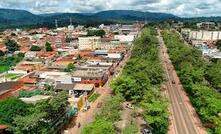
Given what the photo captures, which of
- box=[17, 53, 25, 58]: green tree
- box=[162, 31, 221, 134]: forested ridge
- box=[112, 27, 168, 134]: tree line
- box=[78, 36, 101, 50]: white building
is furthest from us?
box=[78, 36, 101, 50]: white building

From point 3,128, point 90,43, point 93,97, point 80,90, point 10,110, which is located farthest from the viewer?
point 90,43

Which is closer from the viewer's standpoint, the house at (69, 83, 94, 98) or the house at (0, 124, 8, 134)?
the house at (0, 124, 8, 134)

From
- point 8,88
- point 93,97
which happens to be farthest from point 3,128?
point 8,88

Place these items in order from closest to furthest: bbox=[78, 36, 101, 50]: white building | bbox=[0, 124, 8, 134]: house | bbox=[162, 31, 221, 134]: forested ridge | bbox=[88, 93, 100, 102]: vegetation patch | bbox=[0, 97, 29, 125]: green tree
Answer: bbox=[0, 124, 8, 134]: house → bbox=[0, 97, 29, 125]: green tree → bbox=[162, 31, 221, 134]: forested ridge → bbox=[88, 93, 100, 102]: vegetation patch → bbox=[78, 36, 101, 50]: white building

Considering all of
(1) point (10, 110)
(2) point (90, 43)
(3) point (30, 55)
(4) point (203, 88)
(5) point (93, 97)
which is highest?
(4) point (203, 88)

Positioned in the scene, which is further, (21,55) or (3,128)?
(21,55)

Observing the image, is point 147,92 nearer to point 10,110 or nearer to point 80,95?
point 80,95

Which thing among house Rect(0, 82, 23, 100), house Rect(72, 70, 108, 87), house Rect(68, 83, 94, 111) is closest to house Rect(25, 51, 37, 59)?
house Rect(0, 82, 23, 100)

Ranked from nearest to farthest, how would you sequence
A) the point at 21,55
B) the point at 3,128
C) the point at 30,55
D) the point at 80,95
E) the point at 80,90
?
the point at 3,128 < the point at 80,95 < the point at 80,90 < the point at 30,55 < the point at 21,55

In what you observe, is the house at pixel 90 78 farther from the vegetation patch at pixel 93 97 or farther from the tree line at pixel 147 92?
the tree line at pixel 147 92

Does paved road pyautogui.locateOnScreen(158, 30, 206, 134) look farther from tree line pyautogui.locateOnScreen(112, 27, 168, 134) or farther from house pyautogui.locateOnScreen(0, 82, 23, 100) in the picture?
house pyautogui.locateOnScreen(0, 82, 23, 100)
